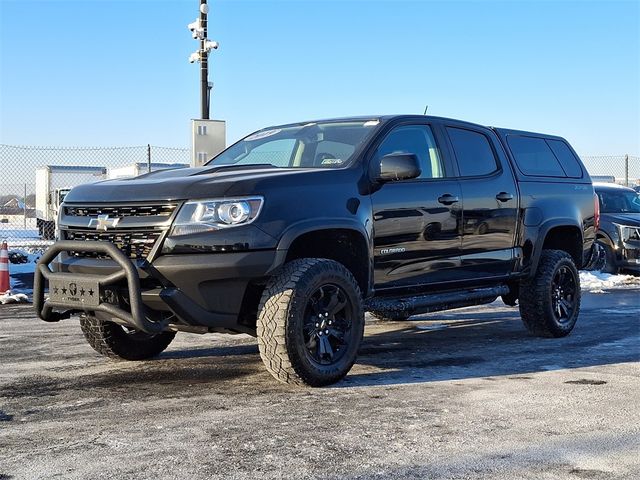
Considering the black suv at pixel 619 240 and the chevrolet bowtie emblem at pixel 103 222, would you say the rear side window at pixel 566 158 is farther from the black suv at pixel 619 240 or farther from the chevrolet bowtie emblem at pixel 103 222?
the black suv at pixel 619 240

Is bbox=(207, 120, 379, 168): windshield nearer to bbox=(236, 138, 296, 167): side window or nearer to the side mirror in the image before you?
bbox=(236, 138, 296, 167): side window

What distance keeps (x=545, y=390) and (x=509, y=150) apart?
9.04 feet

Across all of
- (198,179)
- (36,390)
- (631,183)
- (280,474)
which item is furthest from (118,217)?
(631,183)

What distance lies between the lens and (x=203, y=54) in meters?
15.8

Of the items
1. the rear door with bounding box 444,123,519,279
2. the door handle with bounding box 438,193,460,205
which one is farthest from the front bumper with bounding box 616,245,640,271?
the door handle with bounding box 438,193,460,205

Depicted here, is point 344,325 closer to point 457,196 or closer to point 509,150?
point 457,196

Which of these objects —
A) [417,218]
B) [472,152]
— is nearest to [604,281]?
[472,152]

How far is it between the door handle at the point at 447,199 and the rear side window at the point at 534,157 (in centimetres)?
131

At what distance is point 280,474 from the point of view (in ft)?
11.0

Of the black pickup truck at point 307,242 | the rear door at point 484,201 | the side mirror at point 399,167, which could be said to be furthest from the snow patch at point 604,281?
the side mirror at point 399,167

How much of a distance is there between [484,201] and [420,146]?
29.3 inches

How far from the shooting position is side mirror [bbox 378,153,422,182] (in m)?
5.43

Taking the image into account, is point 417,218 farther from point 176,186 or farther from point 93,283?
point 93,283

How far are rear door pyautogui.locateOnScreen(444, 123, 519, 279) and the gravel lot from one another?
74 cm
